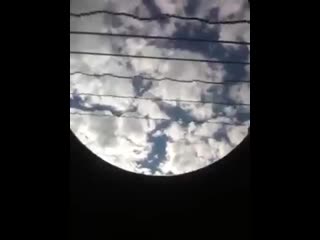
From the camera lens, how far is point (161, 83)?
2949 millimetres

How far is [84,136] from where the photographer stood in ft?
9.41

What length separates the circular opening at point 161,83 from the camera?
2799 mm

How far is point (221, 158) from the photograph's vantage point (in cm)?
292

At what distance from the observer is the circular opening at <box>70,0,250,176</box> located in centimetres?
280
